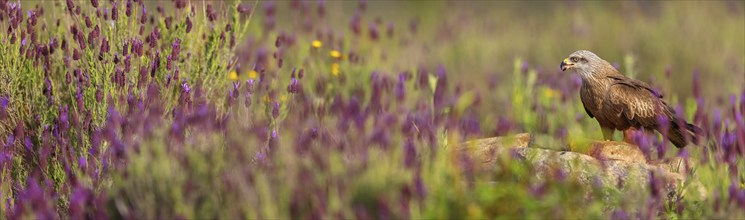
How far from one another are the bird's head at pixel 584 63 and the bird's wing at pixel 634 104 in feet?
0.44

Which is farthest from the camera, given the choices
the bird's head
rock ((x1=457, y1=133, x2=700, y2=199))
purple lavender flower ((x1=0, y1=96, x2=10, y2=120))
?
the bird's head

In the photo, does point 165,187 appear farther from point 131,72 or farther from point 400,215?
point 131,72

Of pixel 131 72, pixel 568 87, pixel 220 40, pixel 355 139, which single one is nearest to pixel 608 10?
pixel 568 87

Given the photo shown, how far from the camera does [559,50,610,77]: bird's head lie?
4.70 meters

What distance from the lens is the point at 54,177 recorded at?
141 inches

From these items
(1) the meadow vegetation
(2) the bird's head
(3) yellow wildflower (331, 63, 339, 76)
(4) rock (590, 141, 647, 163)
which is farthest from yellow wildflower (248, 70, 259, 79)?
(4) rock (590, 141, 647, 163)

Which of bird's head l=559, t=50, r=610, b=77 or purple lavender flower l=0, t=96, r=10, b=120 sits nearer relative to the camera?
purple lavender flower l=0, t=96, r=10, b=120

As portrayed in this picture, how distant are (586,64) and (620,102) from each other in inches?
11.6

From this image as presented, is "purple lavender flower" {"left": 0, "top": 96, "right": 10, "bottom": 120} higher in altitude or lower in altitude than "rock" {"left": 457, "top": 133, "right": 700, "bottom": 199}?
lower

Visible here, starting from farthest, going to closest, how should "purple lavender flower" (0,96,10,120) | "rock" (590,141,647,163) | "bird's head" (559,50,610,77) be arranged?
"bird's head" (559,50,610,77) → "rock" (590,141,647,163) → "purple lavender flower" (0,96,10,120)

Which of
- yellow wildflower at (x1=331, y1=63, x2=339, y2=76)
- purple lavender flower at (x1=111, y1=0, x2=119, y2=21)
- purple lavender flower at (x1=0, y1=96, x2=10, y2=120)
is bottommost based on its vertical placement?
yellow wildflower at (x1=331, y1=63, x2=339, y2=76)

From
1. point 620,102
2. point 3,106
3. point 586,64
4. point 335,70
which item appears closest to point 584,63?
point 586,64

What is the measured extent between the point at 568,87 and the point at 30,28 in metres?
3.52

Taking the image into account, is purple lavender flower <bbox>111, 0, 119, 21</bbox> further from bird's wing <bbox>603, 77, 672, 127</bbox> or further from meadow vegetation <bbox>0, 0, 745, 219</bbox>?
bird's wing <bbox>603, 77, 672, 127</bbox>
